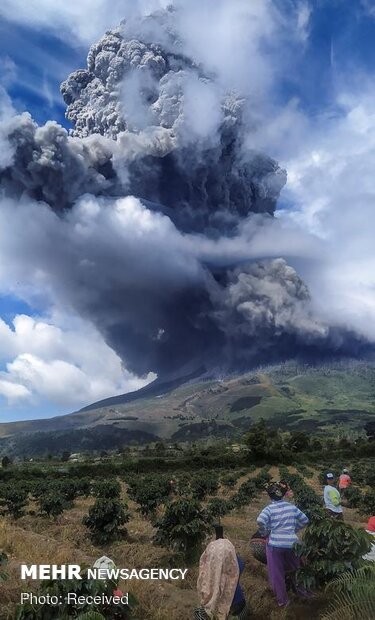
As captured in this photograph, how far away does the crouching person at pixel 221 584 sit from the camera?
7.74 metres

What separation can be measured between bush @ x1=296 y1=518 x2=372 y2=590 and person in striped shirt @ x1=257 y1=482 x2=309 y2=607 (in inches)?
15.8

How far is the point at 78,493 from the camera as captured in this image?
3816 centimetres

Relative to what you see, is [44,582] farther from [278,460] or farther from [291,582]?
[278,460]

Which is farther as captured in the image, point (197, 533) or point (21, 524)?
Result: point (21, 524)

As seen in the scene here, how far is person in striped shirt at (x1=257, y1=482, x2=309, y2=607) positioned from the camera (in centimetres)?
878

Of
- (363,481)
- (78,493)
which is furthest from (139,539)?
(363,481)

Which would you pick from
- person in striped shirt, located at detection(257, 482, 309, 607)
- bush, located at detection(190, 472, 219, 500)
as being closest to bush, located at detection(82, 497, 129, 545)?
person in striped shirt, located at detection(257, 482, 309, 607)

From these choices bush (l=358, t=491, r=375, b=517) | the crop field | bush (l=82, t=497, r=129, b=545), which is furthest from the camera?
bush (l=358, t=491, r=375, b=517)

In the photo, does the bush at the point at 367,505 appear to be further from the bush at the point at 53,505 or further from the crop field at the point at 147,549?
the bush at the point at 53,505

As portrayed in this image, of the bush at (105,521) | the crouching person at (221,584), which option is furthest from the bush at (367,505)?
the crouching person at (221,584)

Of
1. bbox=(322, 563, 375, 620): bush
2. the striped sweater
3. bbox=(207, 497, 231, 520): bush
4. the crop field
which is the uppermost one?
the striped sweater

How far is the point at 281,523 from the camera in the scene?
898 cm

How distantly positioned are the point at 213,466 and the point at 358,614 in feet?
225

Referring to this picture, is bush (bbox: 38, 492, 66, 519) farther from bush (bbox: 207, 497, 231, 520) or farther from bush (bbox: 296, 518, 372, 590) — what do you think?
bush (bbox: 296, 518, 372, 590)
